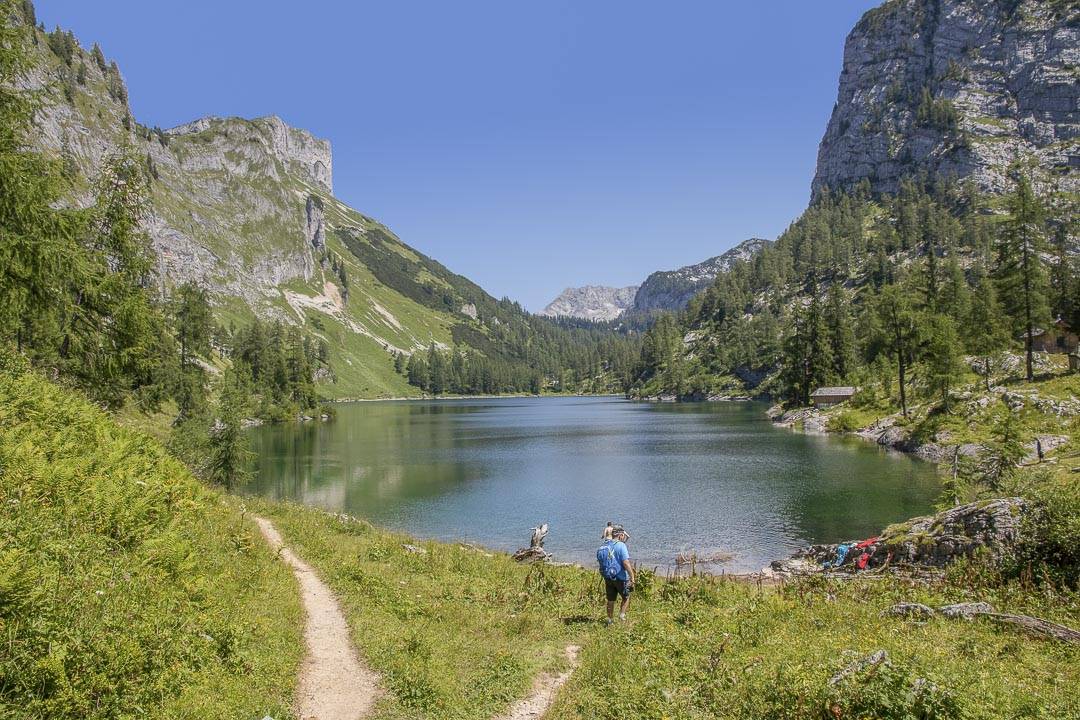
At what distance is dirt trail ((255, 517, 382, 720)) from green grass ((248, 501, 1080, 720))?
38cm

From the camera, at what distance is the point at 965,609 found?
14406 mm

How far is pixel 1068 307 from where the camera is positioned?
276 feet

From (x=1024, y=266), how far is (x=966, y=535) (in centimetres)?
6530

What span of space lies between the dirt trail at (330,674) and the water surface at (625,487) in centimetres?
2228

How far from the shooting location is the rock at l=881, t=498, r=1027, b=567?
1897cm

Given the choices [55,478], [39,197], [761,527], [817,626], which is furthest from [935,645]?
[761,527]

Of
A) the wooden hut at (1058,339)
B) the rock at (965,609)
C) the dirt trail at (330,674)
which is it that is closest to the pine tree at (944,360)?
the wooden hut at (1058,339)

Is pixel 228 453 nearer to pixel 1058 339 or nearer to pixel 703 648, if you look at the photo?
pixel 703 648

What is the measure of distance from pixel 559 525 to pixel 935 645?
33310 mm

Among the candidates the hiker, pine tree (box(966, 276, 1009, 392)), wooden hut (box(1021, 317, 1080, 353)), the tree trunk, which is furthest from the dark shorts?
wooden hut (box(1021, 317, 1080, 353))

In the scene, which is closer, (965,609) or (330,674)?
(330,674)

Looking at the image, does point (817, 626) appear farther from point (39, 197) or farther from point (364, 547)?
point (39, 197)

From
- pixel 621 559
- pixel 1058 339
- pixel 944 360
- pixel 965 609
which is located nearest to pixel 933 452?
pixel 944 360

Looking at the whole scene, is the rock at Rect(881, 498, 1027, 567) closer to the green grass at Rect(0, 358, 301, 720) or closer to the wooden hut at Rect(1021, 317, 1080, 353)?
the green grass at Rect(0, 358, 301, 720)
